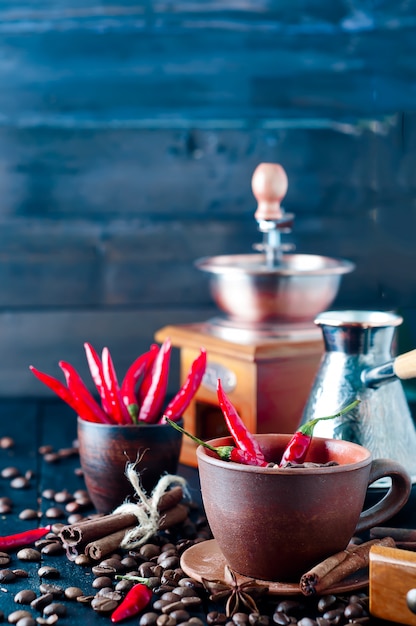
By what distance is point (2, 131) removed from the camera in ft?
8.06

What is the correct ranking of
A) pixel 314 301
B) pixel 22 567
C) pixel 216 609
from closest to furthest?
pixel 216 609
pixel 22 567
pixel 314 301

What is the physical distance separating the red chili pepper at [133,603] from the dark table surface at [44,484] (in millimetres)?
13

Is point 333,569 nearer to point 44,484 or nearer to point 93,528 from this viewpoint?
point 93,528

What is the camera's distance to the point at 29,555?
1348 mm

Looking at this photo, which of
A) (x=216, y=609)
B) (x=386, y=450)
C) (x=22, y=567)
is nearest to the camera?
(x=216, y=609)

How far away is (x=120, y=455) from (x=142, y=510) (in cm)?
11

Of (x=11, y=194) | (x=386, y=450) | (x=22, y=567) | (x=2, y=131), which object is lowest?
→ (x=22, y=567)

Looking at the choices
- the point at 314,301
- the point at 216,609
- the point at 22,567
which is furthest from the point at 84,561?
the point at 314,301

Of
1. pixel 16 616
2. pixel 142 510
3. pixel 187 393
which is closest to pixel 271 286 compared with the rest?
pixel 187 393

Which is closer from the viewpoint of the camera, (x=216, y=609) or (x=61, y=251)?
(x=216, y=609)

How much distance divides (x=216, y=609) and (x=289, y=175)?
5.12 feet

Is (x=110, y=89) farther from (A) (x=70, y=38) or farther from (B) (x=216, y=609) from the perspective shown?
(B) (x=216, y=609)

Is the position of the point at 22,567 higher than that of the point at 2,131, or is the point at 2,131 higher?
the point at 2,131

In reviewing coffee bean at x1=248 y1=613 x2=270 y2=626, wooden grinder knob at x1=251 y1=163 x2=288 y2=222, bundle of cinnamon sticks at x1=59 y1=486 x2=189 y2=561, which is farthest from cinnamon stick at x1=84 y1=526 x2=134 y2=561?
wooden grinder knob at x1=251 y1=163 x2=288 y2=222
